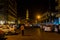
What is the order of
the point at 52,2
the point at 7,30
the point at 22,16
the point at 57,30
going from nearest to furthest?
the point at 7,30 → the point at 57,30 → the point at 52,2 → the point at 22,16

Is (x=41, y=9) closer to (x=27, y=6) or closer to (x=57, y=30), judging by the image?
(x=27, y=6)

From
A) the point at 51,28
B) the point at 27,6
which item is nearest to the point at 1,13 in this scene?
the point at 27,6

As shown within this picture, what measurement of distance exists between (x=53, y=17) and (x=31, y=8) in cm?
6885

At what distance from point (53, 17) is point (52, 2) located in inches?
570

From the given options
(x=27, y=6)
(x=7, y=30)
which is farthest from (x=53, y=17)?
(x=27, y=6)

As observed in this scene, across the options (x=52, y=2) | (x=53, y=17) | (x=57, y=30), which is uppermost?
(x=52, y=2)

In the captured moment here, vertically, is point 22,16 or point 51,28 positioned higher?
point 22,16

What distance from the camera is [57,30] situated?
34094 millimetres

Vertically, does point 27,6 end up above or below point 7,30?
above

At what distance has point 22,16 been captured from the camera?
479ft

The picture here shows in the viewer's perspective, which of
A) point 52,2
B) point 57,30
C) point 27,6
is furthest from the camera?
point 27,6

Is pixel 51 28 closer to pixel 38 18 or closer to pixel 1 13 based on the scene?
pixel 1 13

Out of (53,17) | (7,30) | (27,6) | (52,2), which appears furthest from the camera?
(27,6)

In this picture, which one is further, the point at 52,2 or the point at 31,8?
the point at 31,8
